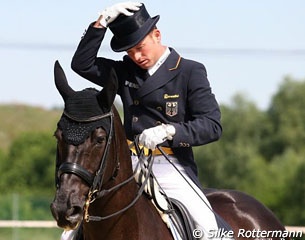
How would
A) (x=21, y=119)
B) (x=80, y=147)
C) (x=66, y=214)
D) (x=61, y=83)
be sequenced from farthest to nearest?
(x=21, y=119), (x=61, y=83), (x=80, y=147), (x=66, y=214)

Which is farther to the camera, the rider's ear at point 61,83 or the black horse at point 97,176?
the rider's ear at point 61,83

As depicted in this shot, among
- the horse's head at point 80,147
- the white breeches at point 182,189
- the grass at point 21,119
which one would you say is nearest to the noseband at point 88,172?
the horse's head at point 80,147

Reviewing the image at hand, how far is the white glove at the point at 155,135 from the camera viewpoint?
6.25 metres

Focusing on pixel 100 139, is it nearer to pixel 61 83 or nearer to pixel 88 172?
pixel 88 172

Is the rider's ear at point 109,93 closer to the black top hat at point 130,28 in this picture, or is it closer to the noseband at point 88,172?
the noseband at point 88,172

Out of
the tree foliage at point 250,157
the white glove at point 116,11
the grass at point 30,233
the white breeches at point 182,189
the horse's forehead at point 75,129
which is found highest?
the white glove at point 116,11

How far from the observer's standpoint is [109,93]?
5891 millimetres

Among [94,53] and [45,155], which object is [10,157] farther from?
[94,53]

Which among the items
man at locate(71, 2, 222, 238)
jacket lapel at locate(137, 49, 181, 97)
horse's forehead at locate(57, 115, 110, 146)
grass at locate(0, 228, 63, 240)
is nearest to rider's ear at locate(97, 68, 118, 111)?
horse's forehead at locate(57, 115, 110, 146)

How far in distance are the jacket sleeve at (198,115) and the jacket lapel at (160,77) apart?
12 cm

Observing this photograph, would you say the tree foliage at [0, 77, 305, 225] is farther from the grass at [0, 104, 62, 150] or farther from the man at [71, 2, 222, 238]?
the man at [71, 2, 222, 238]

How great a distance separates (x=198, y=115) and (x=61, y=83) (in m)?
1.15

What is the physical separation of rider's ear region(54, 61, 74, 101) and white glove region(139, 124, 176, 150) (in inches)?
25.5

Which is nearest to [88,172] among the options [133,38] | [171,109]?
[171,109]
